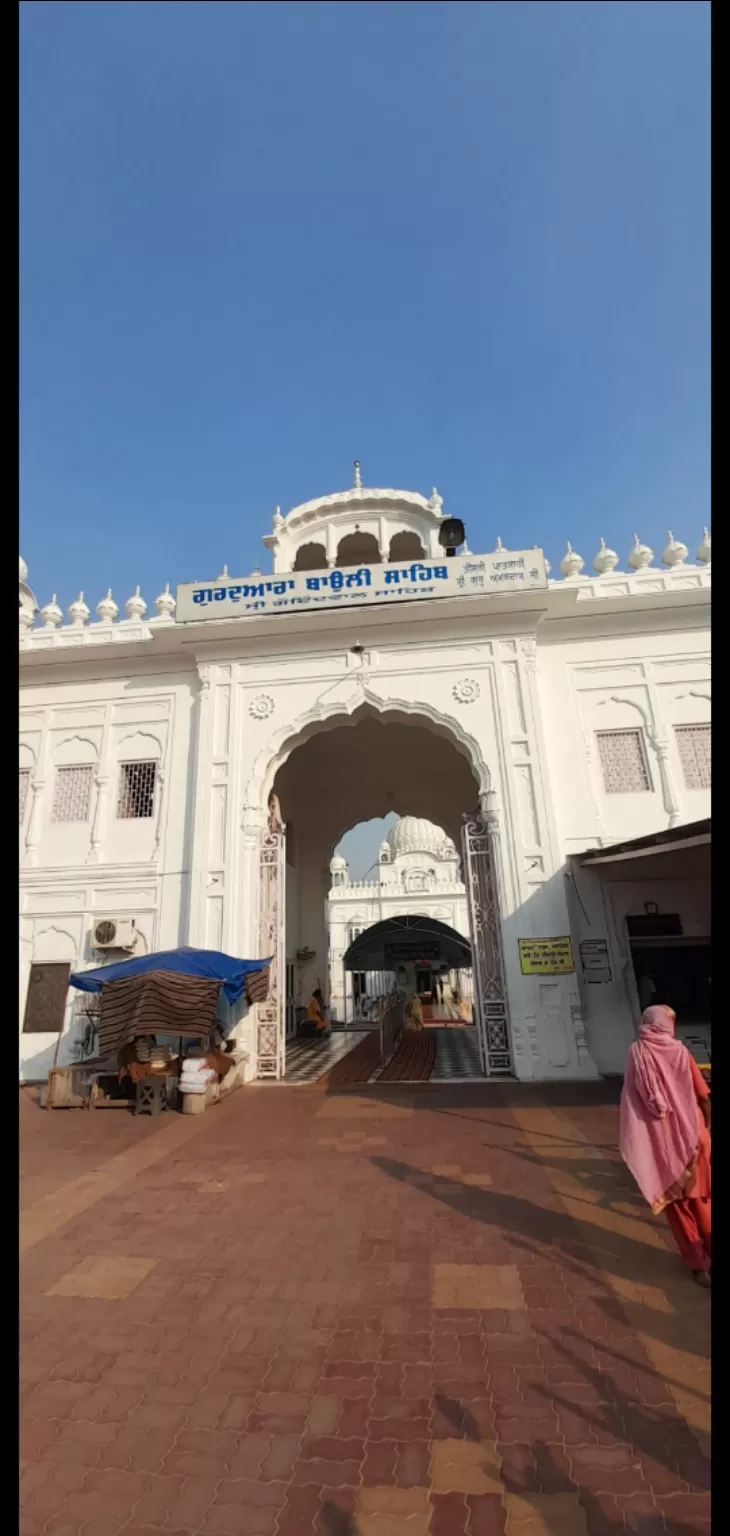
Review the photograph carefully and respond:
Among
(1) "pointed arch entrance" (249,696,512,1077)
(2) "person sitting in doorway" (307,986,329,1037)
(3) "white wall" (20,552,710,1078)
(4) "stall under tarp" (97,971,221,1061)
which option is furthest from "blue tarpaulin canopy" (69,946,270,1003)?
(2) "person sitting in doorway" (307,986,329,1037)

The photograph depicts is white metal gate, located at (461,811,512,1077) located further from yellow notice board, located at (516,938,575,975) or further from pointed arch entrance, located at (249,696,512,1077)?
yellow notice board, located at (516,938,575,975)

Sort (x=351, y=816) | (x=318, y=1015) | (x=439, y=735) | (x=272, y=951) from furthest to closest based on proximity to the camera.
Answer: (x=351, y=816) < (x=318, y=1015) < (x=439, y=735) < (x=272, y=951)

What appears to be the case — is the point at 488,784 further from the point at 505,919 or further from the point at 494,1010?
the point at 494,1010

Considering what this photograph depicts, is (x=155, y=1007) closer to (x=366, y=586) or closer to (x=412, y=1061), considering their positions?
(x=412, y=1061)

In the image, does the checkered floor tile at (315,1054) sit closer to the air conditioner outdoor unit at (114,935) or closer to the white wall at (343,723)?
the white wall at (343,723)

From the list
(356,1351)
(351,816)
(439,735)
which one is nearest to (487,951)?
(439,735)

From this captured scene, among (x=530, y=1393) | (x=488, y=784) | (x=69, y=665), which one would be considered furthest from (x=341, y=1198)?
(x=69, y=665)

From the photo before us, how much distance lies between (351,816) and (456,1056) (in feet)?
22.6

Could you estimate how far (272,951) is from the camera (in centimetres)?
1080

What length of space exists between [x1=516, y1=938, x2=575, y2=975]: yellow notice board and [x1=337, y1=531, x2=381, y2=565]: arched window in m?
9.05

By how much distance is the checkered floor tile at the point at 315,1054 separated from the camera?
429 inches

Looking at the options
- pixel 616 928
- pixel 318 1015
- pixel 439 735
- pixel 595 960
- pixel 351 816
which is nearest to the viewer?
pixel 595 960

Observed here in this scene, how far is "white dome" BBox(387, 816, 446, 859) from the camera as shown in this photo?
110 feet

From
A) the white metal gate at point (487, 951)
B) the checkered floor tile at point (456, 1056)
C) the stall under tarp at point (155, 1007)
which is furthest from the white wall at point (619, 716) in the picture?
the stall under tarp at point (155, 1007)
